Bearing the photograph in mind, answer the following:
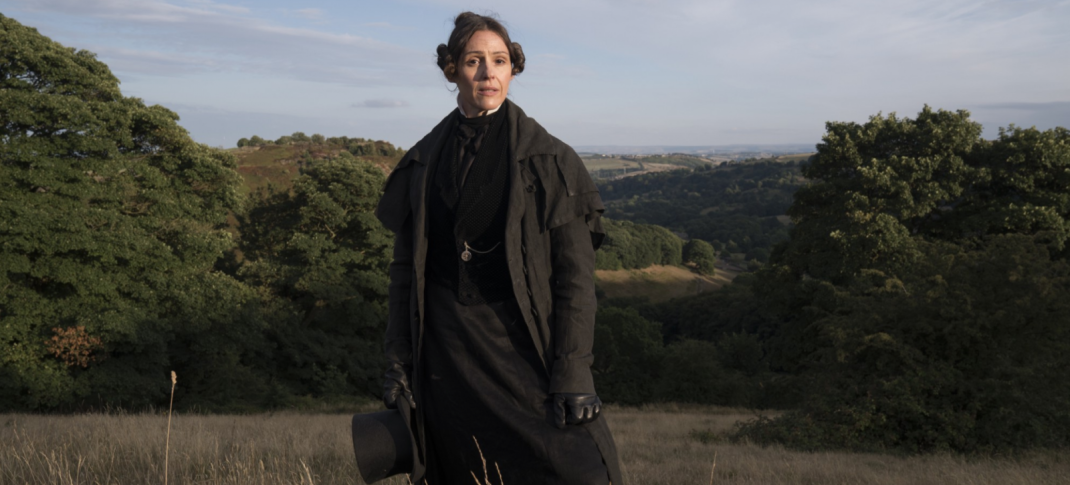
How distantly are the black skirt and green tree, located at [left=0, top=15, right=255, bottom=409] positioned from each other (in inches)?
712

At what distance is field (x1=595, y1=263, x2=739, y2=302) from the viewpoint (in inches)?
3505

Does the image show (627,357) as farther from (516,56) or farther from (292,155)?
(292,155)

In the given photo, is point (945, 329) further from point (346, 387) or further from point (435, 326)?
point (346, 387)

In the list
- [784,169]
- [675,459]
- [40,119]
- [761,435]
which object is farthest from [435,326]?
[784,169]

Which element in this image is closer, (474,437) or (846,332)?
(474,437)

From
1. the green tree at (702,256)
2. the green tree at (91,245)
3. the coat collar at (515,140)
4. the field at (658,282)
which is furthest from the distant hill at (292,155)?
the coat collar at (515,140)

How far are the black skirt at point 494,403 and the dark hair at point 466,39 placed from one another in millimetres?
828

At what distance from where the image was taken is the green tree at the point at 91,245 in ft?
56.7

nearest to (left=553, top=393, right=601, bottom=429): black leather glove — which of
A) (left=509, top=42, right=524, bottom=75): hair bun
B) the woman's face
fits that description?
the woman's face

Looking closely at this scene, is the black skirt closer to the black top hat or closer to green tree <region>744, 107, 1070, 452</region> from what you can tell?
the black top hat

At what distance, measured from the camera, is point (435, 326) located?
8.37 feet

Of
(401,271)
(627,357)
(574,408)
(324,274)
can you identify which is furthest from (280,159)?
(574,408)

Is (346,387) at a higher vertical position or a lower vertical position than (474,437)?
lower

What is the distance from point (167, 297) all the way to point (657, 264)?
3406 inches
